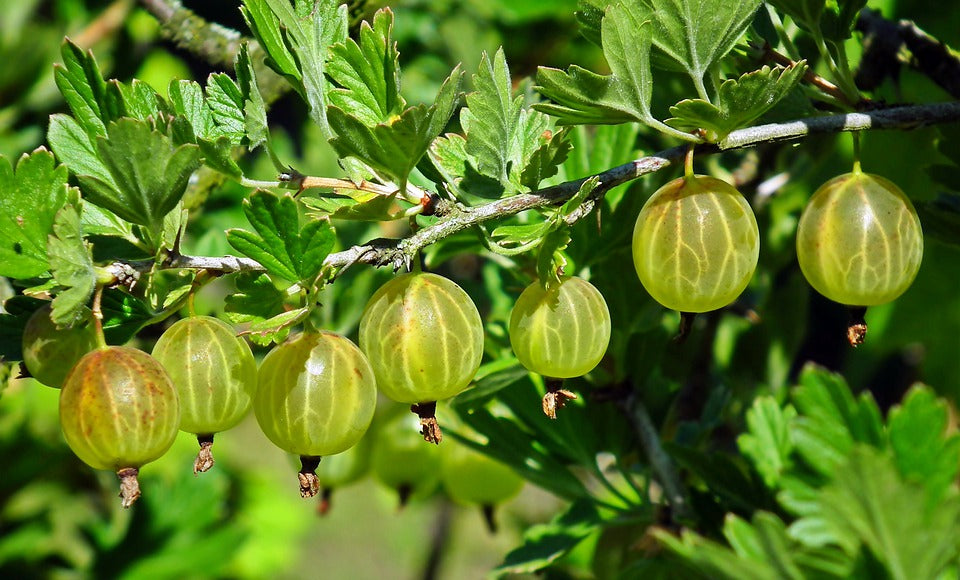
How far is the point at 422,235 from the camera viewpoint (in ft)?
2.55

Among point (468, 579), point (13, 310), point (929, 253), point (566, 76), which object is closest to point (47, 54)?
point (13, 310)

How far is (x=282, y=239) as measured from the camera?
759mm

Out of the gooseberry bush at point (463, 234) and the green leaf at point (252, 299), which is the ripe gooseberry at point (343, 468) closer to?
the gooseberry bush at point (463, 234)

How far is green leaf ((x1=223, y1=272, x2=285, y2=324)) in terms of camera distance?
0.77 meters

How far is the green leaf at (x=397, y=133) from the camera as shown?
728mm

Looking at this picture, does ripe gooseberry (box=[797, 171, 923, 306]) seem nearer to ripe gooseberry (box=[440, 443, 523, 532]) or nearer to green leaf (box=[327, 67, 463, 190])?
green leaf (box=[327, 67, 463, 190])

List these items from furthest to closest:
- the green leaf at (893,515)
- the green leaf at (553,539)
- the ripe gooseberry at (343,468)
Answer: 1. the ripe gooseberry at (343,468)
2. the green leaf at (553,539)
3. the green leaf at (893,515)

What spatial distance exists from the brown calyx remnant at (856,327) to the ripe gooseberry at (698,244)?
4.8 inches

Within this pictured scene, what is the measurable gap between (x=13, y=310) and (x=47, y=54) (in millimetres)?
1378

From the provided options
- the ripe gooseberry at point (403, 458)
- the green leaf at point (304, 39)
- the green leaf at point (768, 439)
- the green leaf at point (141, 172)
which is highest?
the green leaf at point (304, 39)

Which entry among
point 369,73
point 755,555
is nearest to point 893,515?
point 755,555

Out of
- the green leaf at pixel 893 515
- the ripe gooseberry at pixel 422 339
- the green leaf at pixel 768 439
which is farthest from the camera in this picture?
the green leaf at pixel 768 439

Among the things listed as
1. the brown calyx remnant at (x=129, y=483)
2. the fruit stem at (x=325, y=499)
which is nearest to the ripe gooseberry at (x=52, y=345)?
the brown calyx remnant at (x=129, y=483)

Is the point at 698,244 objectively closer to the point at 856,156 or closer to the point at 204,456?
the point at 856,156
